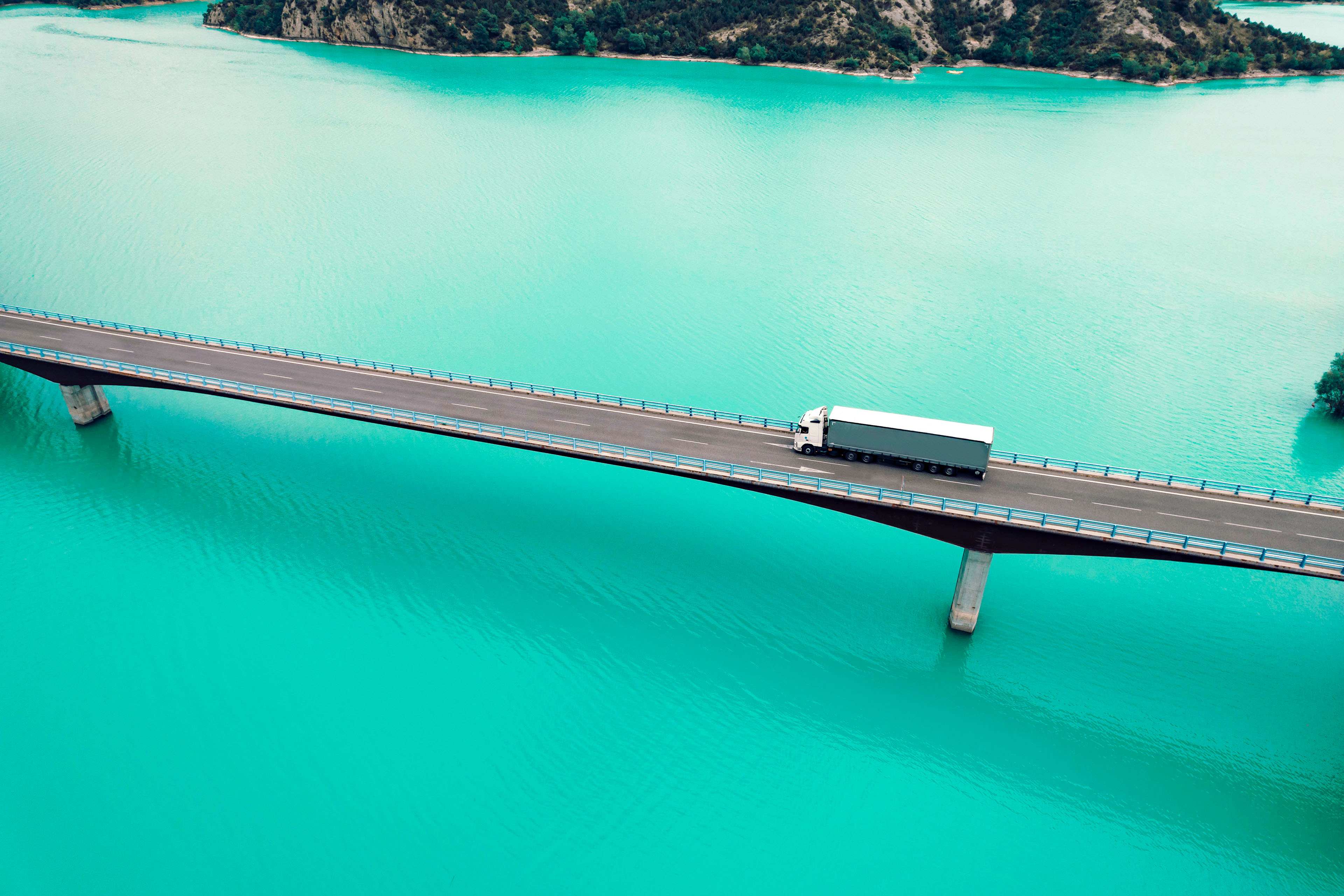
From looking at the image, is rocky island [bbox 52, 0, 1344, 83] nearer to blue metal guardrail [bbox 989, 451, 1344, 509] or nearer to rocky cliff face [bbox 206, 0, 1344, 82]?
rocky cliff face [bbox 206, 0, 1344, 82]

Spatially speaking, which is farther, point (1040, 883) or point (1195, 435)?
point (1195, 435)

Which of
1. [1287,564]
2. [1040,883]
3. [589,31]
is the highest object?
[589,31]

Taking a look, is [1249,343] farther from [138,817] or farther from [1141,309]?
[138,817]

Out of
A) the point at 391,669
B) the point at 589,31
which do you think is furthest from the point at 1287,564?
the point at 589,31

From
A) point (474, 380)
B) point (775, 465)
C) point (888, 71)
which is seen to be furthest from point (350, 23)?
point (775, 465)

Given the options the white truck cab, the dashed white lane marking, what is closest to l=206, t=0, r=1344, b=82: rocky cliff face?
the white truck cab

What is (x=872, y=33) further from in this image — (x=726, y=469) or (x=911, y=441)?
(x=726, y=469)

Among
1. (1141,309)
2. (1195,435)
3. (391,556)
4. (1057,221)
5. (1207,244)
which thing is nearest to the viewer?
(391,556)
